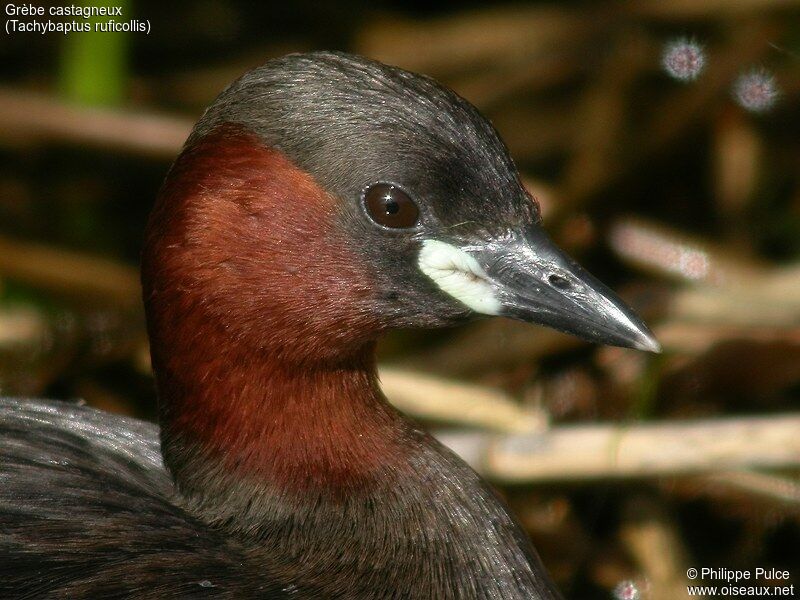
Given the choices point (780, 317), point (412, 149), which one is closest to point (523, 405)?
point (780, 317)

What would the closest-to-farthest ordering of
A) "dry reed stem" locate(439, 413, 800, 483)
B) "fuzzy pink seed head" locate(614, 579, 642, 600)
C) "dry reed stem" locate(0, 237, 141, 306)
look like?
"dry reed stem" locate(439, 413, 800, 483) < "fuzzy pink seed head" locate(614, 579, 642, 600) < "dry reed stem" locate(0, 237, 141, 306)

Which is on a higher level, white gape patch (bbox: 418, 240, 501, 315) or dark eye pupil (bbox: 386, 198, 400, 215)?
dark eye pupil (bbox: 386, 198, 400, 215)

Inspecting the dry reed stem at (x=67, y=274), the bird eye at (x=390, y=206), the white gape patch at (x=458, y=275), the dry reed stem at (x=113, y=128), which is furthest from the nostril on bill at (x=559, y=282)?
the dry reed stem at (x=113, y=128)

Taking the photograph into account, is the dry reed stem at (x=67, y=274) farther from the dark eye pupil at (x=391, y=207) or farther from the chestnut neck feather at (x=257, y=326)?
the dark eye pupil at (x=391, y=207)

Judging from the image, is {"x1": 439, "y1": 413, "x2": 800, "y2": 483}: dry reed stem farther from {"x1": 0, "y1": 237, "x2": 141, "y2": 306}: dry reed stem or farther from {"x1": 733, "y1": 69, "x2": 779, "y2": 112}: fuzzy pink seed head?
{"x1": 733, "y1": 69, "x2": 779, "y2": 112}: fuzzy pink seed head

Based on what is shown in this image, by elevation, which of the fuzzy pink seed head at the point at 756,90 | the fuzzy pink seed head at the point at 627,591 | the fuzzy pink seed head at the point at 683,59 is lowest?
the fuzzy pink seed head at the point at 627,591

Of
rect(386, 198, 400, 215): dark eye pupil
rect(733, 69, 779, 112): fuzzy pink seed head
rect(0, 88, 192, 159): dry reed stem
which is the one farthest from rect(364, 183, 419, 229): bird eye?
rect(733, 69, 779, 112): fuzzy pink seed head

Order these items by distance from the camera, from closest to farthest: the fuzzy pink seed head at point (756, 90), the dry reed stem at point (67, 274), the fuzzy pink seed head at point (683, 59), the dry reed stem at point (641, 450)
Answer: the dry reed stem at point (641, 450) < the dry reed stem at point (67, 274) < the fuzzy pink seed head at point (756, 90) < the fuzzy pink seed head at point (683, 59)
